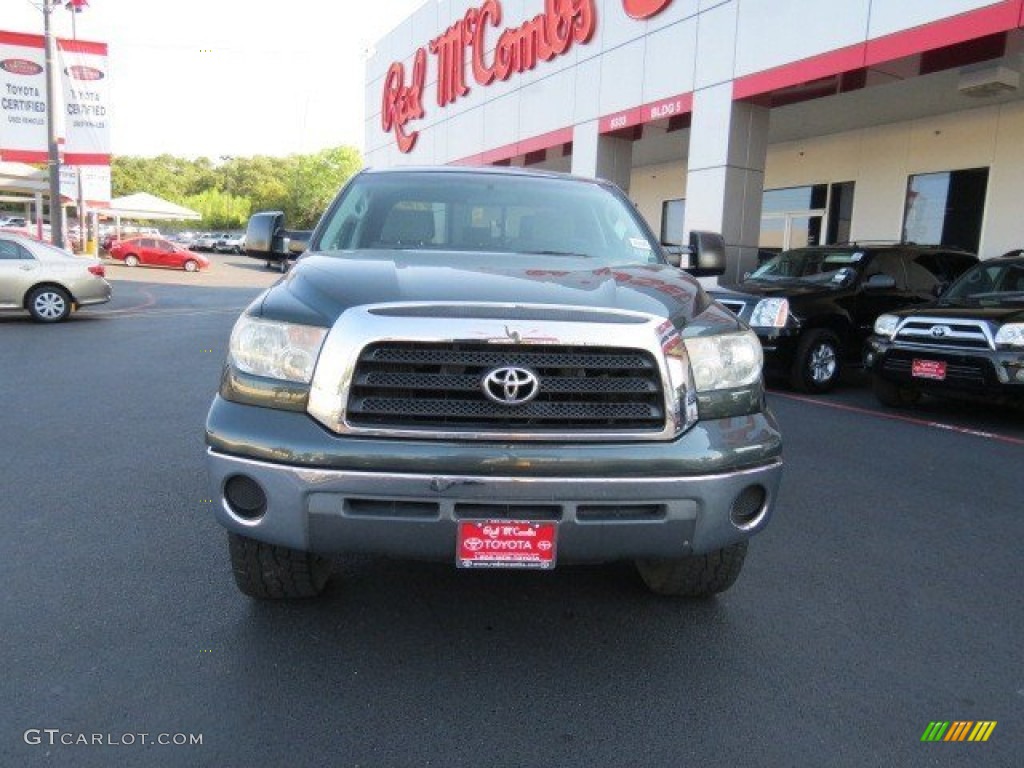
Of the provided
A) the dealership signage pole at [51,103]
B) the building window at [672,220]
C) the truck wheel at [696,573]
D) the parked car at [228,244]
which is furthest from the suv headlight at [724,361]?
the parked car at [228,244]

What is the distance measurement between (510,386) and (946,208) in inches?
573

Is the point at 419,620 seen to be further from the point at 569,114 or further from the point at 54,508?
the point at 569,114

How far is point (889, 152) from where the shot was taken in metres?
15.2

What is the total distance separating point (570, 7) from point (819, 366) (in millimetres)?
11286

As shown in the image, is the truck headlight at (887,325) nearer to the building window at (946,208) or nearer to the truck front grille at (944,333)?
the truck front grille at (944,333)

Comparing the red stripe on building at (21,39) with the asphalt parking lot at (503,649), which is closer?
the asphalt parking lot at (503,649)

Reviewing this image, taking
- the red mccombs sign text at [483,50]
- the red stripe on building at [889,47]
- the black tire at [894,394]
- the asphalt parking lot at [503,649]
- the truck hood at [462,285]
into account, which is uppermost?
the red mccombs sign text at [483,50]

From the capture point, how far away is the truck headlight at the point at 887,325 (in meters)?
7.88

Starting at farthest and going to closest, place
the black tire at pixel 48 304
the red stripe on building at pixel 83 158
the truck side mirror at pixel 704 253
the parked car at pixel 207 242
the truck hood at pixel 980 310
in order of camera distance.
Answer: the parked car at pixel 207 242, the red stripe on building at pixel 83 158, the black tire at pixel 48 304, the truck hood at pixel 980 310, the truck side mirror at pixel 704 253

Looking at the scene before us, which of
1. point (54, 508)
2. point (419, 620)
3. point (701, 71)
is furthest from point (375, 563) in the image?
point (701, 71)

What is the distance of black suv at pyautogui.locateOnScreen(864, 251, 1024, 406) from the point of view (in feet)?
22.7

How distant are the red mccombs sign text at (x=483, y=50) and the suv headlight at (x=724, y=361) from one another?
43.8ft

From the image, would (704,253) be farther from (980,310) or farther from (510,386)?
(980,310)

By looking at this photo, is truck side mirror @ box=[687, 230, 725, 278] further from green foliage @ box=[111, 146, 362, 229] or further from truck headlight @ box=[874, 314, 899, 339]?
green foliage @ box=[111, 146, 362, 229]
